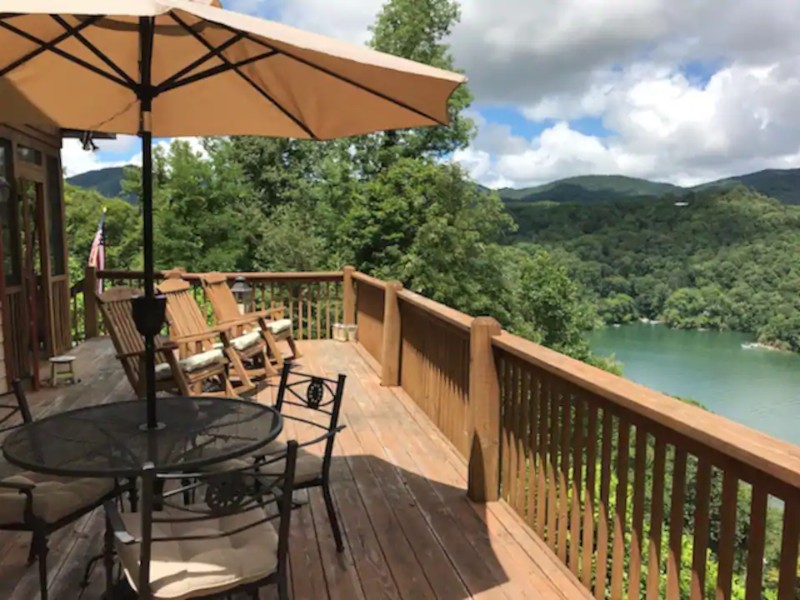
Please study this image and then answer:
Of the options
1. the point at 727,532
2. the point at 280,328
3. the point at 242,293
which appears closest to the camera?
the point at 727,532

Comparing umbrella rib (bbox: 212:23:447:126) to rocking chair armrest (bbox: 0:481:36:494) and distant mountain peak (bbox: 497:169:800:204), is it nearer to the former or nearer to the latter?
rocking chair armrest (bbox: 0:481:36:494)

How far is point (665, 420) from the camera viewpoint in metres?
1.73

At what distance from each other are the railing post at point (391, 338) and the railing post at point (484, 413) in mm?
2244

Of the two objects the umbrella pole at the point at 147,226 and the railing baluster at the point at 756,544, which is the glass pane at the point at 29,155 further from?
the railing baluster at the point at 756,544

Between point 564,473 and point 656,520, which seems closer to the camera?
point 656,520

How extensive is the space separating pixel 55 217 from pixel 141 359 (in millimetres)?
3490

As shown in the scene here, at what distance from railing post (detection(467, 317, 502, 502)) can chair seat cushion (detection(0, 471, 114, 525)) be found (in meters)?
1.72

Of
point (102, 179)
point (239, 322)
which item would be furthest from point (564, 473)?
point (102, 179)

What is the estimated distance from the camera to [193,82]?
109 inches

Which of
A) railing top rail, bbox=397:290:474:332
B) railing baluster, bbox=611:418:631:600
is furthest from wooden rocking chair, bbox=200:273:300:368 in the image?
railing baluster, bbox=611:418:631:600

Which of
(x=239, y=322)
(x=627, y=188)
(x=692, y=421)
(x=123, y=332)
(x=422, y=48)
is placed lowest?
(x=239, y=322)

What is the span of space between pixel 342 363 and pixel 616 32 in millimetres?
64390

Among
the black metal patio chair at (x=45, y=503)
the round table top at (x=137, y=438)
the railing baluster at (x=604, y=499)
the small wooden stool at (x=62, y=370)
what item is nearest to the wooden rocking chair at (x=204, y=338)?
the small wooden stool at (x=62, y=370)

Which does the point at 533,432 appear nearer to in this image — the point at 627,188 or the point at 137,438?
the point at 137,438
